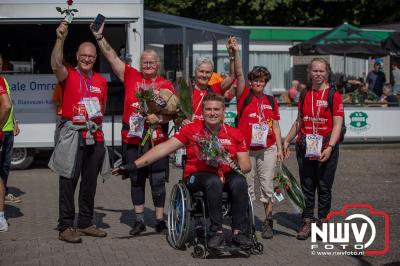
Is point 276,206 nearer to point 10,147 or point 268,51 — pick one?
point 10,147

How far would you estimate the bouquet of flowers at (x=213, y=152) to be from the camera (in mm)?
8117

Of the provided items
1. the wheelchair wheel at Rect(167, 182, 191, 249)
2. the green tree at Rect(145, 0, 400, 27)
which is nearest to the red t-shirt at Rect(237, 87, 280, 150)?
the wheelchair wheel at Rect(167, 182, 191, 249)

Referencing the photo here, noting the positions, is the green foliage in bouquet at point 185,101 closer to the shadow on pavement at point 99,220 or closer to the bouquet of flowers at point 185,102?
the bouquet of flowers at point 185,102

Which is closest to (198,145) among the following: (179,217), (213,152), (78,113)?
(213,152)

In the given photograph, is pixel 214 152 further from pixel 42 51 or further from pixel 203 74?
pixel 42 51

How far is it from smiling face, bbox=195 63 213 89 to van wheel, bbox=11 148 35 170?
7120 millimetres

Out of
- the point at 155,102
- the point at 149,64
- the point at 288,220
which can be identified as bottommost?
the point at 288,220

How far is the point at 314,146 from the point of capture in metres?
9.09

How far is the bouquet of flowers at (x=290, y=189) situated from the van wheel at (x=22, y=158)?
23.6 feet

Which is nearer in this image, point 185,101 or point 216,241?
point 216,241

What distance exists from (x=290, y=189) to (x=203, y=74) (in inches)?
58.7

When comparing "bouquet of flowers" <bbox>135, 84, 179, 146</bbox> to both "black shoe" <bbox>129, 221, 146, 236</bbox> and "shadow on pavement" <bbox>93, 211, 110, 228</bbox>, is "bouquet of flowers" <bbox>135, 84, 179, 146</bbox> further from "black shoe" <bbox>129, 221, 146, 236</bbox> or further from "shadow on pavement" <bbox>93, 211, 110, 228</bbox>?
"shadow on pavement" <bbox>93, 211, 110, 228</bbox>

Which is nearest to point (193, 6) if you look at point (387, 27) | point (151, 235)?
point (387, 27)

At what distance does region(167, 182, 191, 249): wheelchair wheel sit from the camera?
26.9 feet
